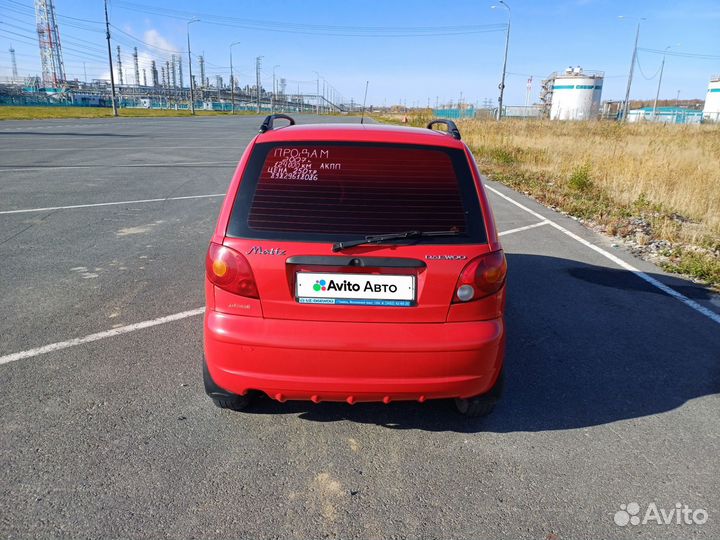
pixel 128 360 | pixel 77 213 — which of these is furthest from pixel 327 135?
pixel 77 213

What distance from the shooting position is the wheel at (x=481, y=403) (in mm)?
2895

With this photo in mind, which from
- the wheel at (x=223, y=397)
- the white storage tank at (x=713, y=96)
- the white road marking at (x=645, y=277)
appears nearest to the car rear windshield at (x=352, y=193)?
the wheel at (x=223, y=397)

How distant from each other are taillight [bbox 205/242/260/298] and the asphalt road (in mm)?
876

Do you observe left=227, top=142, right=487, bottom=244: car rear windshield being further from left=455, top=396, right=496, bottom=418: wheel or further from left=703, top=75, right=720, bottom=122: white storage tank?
left=703, top=75, right=720, bottom=122: white storage tank

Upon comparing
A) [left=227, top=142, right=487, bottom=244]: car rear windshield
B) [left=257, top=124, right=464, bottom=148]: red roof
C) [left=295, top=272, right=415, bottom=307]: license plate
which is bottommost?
[left=295, top=272, right=415, bottom=307]: license plate

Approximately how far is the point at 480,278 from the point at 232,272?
4.17 ft

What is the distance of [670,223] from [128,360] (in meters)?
8.44

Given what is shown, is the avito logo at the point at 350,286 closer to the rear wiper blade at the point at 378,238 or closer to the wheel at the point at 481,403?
the rear wiper blade at the point at 378,238

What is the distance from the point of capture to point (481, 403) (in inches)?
116

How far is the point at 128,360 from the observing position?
366cm

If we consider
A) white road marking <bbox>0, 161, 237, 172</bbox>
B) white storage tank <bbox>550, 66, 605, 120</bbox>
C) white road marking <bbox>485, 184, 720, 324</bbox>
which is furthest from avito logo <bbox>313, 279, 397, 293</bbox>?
white storage tank <bbox>550, 66, 605, 120</bbox>

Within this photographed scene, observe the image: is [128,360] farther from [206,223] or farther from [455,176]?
[206,223]

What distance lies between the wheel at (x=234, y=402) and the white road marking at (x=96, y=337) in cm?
150

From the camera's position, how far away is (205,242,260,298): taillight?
8.45ft
